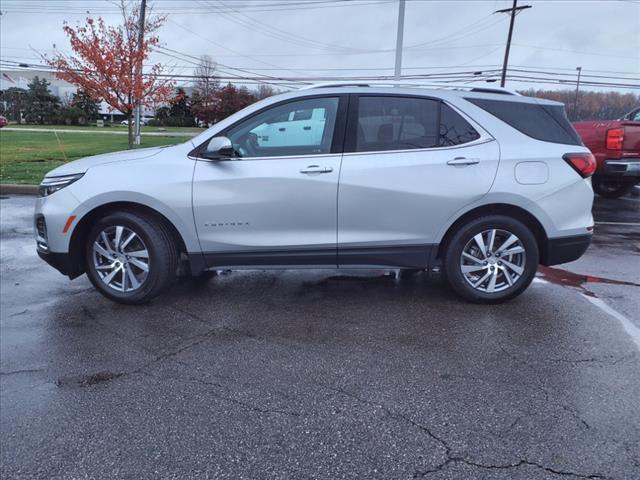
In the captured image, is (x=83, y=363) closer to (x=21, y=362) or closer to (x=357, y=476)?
(x=21, y=362)

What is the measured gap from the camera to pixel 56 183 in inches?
175

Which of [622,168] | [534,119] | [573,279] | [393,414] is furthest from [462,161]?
[622,168]

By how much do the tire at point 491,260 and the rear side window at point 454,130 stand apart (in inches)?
27.0

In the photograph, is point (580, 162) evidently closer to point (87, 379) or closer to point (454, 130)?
point (454, 130)

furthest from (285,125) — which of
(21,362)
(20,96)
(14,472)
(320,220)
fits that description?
(20,96)

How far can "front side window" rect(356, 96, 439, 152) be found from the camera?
14.1 ft

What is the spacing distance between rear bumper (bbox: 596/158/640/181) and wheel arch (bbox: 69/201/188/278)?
8.12 m

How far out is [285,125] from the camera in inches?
171

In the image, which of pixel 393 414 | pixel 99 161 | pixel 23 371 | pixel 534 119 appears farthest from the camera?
pixel 99 161

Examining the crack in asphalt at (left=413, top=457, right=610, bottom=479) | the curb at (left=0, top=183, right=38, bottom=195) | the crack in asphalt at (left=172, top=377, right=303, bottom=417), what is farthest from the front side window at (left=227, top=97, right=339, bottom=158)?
the curb at (left=0, top=183, right=38, bottom=195)

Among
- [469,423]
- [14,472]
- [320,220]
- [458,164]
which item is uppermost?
[458,164]

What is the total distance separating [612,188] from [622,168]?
252 centimetres

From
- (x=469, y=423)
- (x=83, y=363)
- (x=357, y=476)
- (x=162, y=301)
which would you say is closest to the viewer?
(x=357, y=476)

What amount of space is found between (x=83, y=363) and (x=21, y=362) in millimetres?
455
